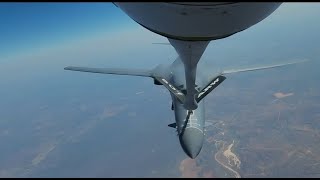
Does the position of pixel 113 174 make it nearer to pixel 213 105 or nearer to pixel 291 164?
pixel 291 164

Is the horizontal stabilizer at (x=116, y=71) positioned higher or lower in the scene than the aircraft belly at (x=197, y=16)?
lower

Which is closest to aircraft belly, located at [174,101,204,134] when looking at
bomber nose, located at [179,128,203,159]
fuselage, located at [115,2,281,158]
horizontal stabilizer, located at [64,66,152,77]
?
bomber nose, located at [179,128,203,159]

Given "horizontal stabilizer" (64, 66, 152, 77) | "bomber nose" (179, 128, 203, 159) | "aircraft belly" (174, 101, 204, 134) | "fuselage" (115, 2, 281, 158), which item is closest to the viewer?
"fuselage" (115, 2, 281, 158)

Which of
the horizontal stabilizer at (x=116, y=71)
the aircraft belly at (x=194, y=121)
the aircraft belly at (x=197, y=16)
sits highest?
the aircraft belly at (x=197, y=16)

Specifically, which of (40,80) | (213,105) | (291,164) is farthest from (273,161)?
(40,80)

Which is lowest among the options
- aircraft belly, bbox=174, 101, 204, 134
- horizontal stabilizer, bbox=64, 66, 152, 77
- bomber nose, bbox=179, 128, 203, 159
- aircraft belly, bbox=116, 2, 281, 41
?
bomber nose, bbox=179, 128, 203, 159

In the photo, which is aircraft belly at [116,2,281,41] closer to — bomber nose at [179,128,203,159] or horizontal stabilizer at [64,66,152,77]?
horizontal stabilizer at [64,66,152,77]

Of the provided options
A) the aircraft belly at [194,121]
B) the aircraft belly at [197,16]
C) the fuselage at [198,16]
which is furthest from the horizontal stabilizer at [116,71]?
the aircraft belly at [197,16]

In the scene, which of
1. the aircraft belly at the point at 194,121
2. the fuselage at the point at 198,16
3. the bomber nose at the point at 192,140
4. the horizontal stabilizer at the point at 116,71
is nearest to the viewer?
the fuselage at the point at 198,16

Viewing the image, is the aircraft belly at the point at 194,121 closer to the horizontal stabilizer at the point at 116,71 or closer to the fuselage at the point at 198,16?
the horizontal stabilizer at the point at 116,71
